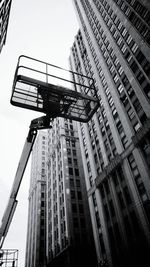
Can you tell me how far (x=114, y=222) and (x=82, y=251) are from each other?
1933 cm

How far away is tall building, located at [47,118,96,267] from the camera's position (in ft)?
164

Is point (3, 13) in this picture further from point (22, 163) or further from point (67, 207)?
point (67, 207)

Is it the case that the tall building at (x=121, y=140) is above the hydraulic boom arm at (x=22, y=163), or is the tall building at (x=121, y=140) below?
above

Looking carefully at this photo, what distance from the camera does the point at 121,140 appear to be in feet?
122

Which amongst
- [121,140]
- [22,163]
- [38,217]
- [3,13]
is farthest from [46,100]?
[38,217]

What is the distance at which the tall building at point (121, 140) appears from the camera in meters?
30.5

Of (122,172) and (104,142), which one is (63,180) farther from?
(122,172)

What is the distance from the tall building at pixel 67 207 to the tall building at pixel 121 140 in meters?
11.9

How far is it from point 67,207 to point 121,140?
2605 cm

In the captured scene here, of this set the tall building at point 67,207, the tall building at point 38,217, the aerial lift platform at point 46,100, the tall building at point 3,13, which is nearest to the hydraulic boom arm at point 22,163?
the aerial lift platform at point 46,100

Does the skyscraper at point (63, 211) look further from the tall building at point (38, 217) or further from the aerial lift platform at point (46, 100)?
the aerial lift platform at point (46, 100)

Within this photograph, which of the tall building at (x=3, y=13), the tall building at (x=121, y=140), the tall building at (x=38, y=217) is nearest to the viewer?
the tall building at (x=3, y=13)

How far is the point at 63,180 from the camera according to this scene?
61.0 m

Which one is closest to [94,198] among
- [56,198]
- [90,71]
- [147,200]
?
[147,200]
